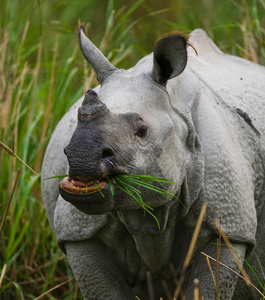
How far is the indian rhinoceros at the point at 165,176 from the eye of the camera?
3.71m

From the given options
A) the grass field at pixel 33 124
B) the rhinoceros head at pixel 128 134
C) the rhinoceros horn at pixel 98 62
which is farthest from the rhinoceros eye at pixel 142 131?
the grass field at pixel 33 124

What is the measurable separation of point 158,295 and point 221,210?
67 cm

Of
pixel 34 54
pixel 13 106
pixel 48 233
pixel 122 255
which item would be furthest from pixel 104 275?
pixel 34 54

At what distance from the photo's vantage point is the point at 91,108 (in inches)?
142

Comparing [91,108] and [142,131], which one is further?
[142,131]

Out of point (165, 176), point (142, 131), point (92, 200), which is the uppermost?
point (142, 131)

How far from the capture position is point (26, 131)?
21.1 feet

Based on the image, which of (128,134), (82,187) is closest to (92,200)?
(82,187)

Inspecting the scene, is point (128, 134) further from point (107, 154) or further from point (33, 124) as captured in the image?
point (33, 124)

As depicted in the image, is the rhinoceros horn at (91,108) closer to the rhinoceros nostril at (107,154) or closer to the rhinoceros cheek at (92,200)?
the rhinoceros nostril at (107,154)

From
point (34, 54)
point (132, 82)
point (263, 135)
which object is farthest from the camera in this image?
point (34, 54)

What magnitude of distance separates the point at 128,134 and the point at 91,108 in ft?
0.75

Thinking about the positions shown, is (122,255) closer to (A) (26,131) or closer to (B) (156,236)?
(B) (156,236)

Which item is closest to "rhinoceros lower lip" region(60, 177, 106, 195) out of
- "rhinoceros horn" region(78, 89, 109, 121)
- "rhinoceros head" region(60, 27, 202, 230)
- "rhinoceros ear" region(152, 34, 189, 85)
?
"rhinoceros head" region(60, 27, 202, 230)
